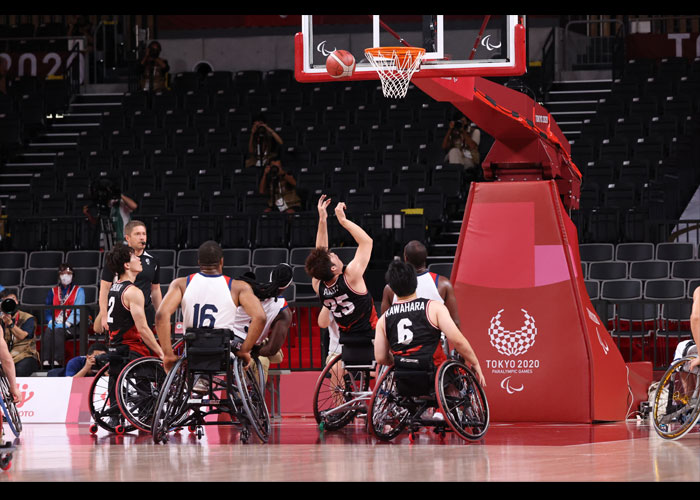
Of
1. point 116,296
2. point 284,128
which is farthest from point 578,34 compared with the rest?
point 116,296

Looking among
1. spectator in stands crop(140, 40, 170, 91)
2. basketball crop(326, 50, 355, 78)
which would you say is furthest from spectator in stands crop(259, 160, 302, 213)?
basketball crop(326, 50, 355, 78)

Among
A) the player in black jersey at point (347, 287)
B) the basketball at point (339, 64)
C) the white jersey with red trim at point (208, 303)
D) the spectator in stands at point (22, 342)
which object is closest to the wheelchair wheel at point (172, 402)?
the white jersey with red trim at point (208, 303)

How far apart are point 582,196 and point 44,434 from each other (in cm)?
928

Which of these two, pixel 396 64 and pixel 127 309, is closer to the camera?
pixel 396 64

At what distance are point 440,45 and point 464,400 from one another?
2.91 meters

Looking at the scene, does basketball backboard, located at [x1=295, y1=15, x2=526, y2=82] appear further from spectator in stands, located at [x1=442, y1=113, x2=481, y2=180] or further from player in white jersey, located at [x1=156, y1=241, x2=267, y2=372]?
spectator in stands, located at [x1=442, y1=113, x2=481, y2=180]

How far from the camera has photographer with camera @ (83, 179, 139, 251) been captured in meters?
15.6

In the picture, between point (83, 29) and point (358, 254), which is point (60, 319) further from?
point (83, 29)

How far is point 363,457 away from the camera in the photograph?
707 centimetres

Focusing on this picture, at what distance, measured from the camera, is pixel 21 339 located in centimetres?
1242

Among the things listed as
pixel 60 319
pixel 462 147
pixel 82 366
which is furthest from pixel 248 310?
pixel 462 147

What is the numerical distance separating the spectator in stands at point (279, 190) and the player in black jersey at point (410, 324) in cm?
900

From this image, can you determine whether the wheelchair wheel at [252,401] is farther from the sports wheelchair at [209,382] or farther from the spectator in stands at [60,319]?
the spectator in stands at [60,319]
